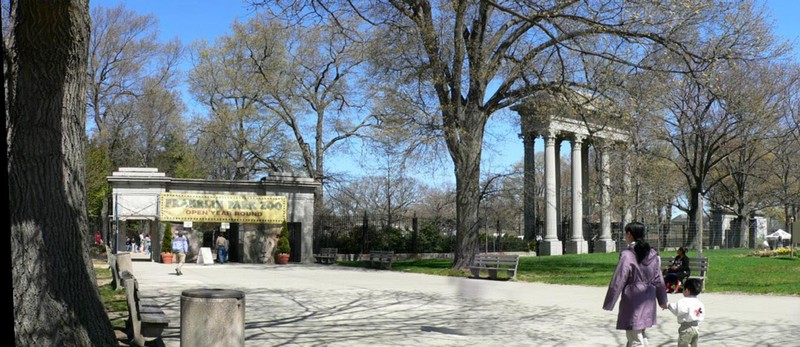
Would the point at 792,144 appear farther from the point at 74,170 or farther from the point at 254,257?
the point at 74,170

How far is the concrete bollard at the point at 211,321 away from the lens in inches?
313

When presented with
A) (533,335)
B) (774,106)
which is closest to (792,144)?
(774,106)

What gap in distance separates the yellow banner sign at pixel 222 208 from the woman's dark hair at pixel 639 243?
26.7 metres

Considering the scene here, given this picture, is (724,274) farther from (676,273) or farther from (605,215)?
(605,215)

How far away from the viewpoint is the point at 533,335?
11.0 metres

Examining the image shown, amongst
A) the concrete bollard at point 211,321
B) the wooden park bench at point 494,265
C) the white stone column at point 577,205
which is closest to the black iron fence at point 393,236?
the white stone column at point 577,205

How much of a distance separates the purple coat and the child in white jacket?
541mm

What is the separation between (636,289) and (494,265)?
15.9m

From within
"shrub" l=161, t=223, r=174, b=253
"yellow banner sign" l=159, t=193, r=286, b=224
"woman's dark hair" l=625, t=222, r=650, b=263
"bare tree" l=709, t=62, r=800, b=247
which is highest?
"bare tree" l=709, t=62, r=800, b=247

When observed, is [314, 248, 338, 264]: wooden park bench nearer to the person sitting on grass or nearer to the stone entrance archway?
the stone entrance archway

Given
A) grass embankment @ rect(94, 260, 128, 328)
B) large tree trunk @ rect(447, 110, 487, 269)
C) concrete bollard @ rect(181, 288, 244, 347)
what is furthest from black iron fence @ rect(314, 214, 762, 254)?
concrete bollard @ rect(181, 288, 244, 347)

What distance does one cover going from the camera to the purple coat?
7656 millimetres

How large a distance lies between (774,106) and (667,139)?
5484mm

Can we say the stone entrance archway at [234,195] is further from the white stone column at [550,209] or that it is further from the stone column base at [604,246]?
the stone column base at [604,246]
